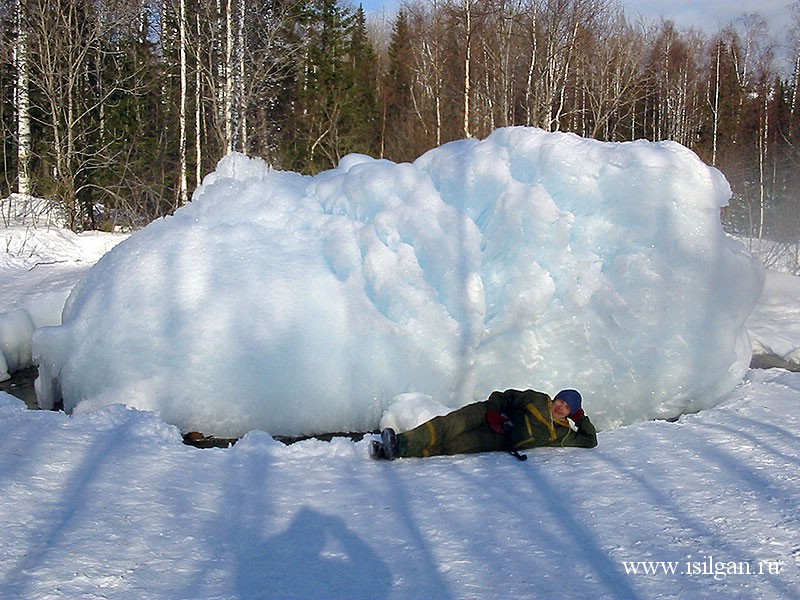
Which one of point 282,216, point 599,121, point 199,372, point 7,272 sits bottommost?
point 199,372

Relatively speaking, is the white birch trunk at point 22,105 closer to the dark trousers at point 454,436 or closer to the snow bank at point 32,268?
the snow bank at point 32,268

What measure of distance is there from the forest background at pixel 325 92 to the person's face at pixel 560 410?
11.0 meters

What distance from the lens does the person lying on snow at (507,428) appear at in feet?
15.0

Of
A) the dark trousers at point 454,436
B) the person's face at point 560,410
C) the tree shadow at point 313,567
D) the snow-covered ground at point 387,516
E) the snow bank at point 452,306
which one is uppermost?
the snow bank at point 452,306

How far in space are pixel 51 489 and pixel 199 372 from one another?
2.07 m

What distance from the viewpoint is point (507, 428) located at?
4.71m

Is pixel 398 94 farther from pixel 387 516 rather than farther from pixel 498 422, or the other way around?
pixel 387 516

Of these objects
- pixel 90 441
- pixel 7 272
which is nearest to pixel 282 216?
pixel 90 441

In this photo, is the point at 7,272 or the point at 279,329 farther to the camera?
the point at 7,272

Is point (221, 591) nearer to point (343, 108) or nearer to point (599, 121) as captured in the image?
point (599, 121)

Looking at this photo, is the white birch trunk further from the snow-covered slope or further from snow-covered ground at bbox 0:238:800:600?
the snow-covered slope

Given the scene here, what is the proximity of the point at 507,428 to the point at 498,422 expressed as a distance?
2.7 inches

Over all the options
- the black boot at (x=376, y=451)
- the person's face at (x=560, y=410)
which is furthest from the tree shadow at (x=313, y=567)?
the person's face at (x=560, y=410)

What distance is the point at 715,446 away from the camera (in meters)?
4.61
